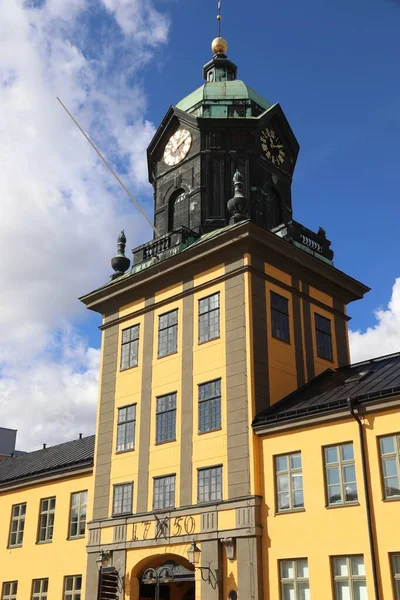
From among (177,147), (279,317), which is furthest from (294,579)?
(177,147)

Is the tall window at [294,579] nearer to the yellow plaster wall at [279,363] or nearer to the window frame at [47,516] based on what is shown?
the yellow plaster wall at [279,363]

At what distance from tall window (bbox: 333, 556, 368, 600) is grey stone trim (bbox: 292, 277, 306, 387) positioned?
8.08m

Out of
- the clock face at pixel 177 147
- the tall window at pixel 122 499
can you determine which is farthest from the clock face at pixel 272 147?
the tall window at pixel 122 499

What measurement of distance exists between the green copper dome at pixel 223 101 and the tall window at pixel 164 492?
56.3 feet

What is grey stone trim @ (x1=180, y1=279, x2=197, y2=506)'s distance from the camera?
88.1ft

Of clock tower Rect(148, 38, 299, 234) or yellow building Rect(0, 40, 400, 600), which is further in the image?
clock tower Rect(148, 38, 299, 234)

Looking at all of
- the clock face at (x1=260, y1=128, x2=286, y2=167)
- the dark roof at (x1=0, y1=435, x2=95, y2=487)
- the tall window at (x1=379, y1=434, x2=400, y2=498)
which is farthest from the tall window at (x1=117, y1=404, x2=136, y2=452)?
the clock face at (x1=260, y1=128, x2=286, y2=167)

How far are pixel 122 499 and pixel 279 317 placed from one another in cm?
992

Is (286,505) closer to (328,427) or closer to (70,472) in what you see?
(328,427)

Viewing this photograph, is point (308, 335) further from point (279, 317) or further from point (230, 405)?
point (230, 405)

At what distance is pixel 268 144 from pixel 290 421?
15787 mm

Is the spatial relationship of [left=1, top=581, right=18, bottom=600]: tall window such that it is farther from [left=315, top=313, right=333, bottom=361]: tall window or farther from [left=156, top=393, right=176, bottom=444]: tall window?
[left=315, top=313, right=333, bottom=361]: tall window

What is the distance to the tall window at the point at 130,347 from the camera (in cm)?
3186

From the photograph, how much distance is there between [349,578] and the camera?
21.5 meters
